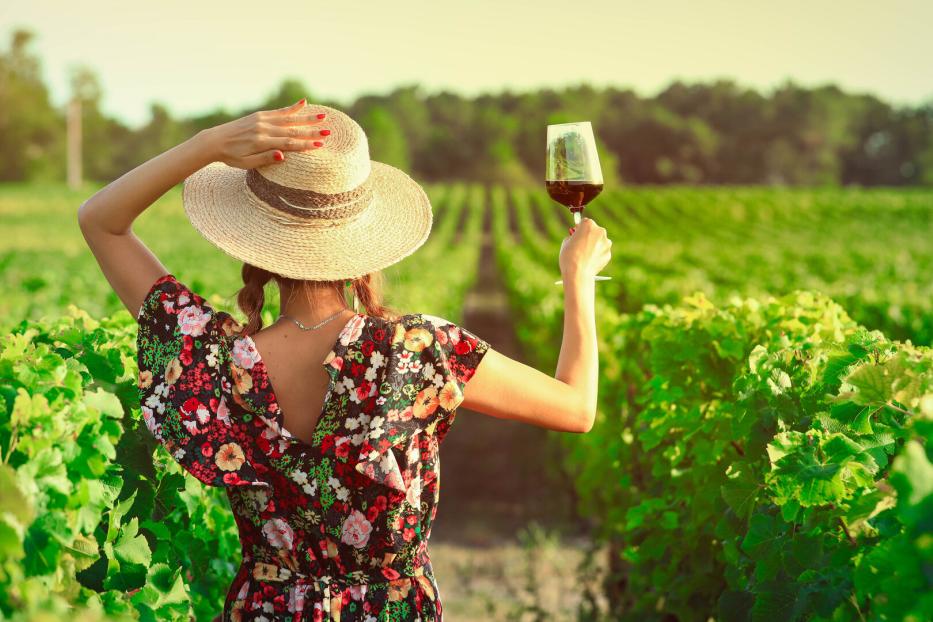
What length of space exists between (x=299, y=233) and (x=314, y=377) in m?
0.33

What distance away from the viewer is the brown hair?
2.24 m

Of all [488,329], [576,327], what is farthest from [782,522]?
[488,329]

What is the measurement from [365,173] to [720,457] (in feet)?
5.74

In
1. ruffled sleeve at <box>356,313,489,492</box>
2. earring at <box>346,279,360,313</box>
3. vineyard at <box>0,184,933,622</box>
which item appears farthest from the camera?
earring at <box>346,279,360,313</box>

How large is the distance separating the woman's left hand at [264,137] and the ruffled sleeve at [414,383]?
0.46m

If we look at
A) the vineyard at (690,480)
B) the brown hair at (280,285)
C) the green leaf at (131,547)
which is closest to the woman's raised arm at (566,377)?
the brown hair at (280,285)

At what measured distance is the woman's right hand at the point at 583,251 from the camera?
2.29m

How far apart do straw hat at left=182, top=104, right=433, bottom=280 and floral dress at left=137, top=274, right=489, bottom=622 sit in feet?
0.55

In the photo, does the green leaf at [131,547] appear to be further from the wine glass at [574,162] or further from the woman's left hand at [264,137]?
the wine glass at [574,162]

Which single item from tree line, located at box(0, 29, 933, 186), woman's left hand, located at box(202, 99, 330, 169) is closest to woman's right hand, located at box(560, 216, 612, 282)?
woman's left hand, located at box(202, 99, 330, 169)

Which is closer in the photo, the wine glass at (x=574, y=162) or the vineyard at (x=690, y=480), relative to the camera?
the vineyard at (x=690, y=480)

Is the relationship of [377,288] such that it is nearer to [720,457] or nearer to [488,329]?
[720,457]

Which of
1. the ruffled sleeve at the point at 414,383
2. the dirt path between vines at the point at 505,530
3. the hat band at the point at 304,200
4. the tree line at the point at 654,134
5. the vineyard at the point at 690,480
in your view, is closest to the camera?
the vineyard at the point at 690,480

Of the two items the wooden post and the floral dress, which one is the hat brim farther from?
the wooden post
